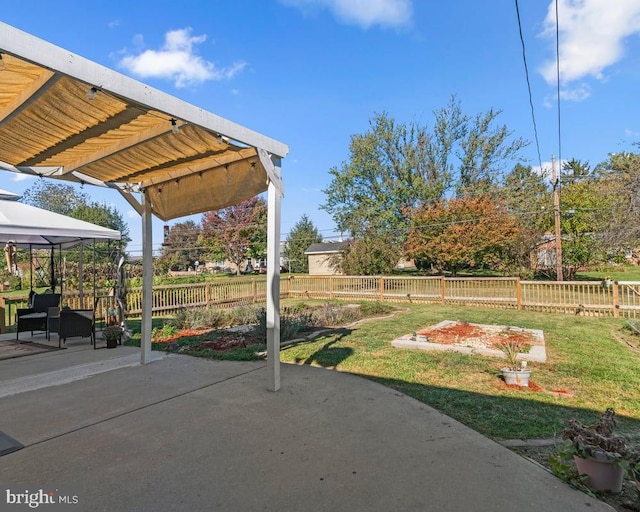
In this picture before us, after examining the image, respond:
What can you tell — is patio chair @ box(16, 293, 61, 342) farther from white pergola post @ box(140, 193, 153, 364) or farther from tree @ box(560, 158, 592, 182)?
tree @ box(560, 158, 592, 182)

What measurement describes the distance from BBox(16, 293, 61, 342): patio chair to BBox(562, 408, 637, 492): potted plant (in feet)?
25.8

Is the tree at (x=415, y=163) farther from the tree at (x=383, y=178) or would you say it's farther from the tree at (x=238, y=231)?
the tree at (x=238, y=231)

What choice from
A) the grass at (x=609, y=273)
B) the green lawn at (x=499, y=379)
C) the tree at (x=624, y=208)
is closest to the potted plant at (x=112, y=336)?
the green lawn at (x=499, y=379)

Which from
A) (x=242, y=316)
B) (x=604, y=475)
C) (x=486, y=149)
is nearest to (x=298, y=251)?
(x=486, y=149)

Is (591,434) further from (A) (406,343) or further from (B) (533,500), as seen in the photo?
(A) (406,343)

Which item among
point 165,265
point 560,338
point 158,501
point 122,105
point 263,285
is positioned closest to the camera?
point 158,501

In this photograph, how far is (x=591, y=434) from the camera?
2090 mm

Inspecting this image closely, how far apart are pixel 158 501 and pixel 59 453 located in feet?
3.50

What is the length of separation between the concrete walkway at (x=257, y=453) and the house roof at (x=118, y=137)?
227cm

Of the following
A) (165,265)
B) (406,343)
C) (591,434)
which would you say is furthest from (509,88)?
(165,265)

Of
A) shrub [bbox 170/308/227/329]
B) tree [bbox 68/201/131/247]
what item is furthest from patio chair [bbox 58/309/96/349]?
tree [bbox 68/201/131/247]

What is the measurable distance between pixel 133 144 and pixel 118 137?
217 millimetres

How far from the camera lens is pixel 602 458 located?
6.47 feet

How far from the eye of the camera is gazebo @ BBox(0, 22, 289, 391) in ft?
7.57
